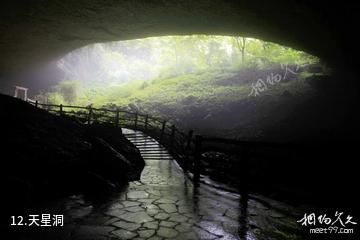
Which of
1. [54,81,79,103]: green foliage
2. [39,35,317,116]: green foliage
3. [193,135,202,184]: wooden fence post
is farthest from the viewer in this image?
[54,81,79,103]: green foliage

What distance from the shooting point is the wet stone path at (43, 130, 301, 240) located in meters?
4.37

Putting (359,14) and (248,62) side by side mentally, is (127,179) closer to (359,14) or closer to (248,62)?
(359,14)

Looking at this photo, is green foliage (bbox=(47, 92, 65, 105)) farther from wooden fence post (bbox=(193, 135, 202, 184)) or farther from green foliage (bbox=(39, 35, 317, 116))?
wooden fence post (bbox=(193, 135, 202, 184))

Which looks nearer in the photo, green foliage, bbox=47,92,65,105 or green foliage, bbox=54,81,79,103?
A: green foliage, bbox=47,92,65,105

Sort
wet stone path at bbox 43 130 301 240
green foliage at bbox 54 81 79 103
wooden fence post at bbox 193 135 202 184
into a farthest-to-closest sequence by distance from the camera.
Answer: green foliage at bbox 54 81 79 103, wooden fence post at bbox 193 135 202 184, wet stone path at bbox 43 130 301 240

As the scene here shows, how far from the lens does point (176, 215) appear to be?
17.2 ft

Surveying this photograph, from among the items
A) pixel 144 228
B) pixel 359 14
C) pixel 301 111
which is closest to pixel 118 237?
pixel 144 228

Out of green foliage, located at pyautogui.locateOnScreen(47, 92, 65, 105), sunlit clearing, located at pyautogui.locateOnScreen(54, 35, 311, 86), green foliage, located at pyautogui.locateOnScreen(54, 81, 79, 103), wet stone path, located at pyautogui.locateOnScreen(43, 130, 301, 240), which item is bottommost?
wet stone path, located at pyautogui.locateOnScreen(43, 130, 301, 240)

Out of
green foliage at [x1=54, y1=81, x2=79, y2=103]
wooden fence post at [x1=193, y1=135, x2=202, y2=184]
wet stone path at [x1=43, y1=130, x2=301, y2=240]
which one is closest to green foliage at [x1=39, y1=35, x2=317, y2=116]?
green foliage at [x1=54, y1=81, x2=79, y2=103]

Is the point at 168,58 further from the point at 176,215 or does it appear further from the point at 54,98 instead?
the point at 176,215

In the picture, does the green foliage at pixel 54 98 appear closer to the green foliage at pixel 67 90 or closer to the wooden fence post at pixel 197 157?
the green foliage at pixel 67 90

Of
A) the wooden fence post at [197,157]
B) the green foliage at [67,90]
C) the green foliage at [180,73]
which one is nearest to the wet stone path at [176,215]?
the wooden fence post at [197,157]

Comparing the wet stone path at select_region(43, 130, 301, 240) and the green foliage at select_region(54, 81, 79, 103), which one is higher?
the green foliage at select_region(54, 81, 79, 103)

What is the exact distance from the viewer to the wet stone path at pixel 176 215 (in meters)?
4.37
